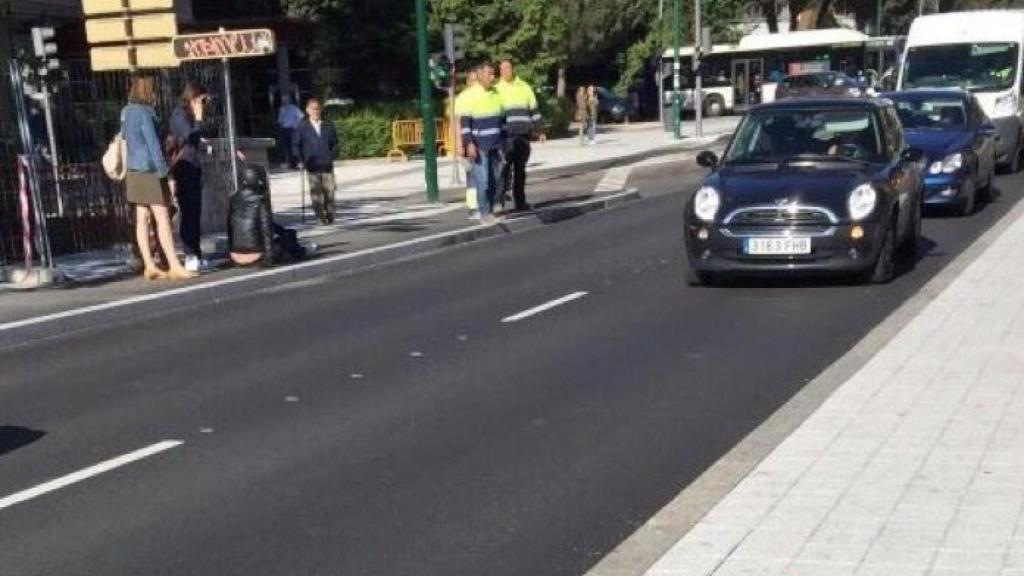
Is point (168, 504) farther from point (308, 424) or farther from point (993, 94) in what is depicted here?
point (993, 94)

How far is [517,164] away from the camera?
19.8 metres

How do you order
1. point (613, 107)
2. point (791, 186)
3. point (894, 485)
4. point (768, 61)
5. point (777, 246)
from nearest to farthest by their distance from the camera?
point (894, 485) → point (777, 246) → point (791, 186) → point (768, 61) → point (613, 107)

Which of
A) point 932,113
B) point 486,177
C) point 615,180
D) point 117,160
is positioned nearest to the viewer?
point 117,160

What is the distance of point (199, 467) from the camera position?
6836 millimetres

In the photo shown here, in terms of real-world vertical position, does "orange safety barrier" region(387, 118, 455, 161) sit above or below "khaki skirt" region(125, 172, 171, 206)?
below

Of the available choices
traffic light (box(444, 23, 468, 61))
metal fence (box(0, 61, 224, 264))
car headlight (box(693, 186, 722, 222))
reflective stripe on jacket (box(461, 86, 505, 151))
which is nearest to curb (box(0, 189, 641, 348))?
reflective stripe on jacket (box(461, 86, 505, 151))

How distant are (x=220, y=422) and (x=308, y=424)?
1.76ft

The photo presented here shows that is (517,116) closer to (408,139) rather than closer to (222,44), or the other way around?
(222,44)

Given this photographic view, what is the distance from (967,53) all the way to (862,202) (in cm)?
1511

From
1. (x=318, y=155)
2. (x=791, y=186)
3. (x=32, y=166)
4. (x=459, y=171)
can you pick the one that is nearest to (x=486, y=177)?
(x=318, y=155)

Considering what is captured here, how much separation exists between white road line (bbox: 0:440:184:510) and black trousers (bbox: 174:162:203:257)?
25.8 ft

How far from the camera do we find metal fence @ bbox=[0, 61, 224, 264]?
655 inches

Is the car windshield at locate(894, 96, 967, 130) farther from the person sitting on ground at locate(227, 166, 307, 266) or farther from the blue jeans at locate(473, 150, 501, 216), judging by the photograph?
the person sitting on ground at locate(227, 166, 307, 266)

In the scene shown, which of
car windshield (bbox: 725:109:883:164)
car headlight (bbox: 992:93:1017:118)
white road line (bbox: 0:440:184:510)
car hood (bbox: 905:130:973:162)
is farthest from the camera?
car headlight (bbox: 992:93:1017:118)
